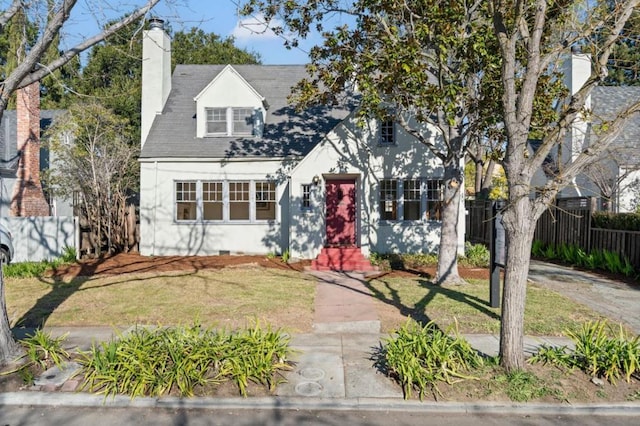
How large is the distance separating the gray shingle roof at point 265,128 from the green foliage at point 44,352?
1126 centimetres

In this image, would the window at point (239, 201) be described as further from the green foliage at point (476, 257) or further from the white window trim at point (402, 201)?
the green foliage at point (476, 257)

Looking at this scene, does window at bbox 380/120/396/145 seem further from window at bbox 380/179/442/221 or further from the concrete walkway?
the concrete walkway

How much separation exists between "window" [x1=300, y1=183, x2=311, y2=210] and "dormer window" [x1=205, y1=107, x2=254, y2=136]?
11.6 ft

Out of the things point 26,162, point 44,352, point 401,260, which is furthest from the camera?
point 26,162

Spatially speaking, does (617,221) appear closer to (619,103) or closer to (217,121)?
(619,103)

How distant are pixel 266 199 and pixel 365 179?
3865 mm

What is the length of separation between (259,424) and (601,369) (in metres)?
4.28

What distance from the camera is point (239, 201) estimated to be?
17391 millimetres

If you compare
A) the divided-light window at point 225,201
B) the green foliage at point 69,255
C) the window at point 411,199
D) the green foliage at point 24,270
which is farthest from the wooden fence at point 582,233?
the green foliage at point 69,255

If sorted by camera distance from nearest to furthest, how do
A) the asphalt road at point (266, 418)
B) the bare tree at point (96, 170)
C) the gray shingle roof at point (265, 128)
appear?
the asphalt road at point (266, 418) → the bare tree at point (96, 170) → the gray shingle roof at point (265, 128)

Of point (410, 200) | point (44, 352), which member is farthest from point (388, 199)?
point (44, 352)

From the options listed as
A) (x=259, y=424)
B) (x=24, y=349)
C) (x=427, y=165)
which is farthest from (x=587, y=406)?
(x=427, y=165)

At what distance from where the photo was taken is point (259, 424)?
4938 millimetres

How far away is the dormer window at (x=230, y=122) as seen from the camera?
699 inches
